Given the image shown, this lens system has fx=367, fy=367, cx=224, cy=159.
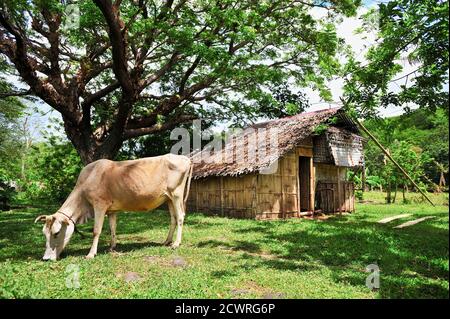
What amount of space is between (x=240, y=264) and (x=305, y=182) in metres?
11.3

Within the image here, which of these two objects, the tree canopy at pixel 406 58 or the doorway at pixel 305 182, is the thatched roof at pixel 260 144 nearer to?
the doorway at pixel 305 182

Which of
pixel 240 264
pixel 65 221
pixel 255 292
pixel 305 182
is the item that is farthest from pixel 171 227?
pixel 305 182

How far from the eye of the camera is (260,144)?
1636cm

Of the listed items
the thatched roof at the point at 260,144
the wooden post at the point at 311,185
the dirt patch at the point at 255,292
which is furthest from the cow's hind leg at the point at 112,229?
the wooden post at the point at 311,185

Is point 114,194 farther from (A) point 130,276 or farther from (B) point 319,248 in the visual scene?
(B) point 319,248

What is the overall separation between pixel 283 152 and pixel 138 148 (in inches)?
444

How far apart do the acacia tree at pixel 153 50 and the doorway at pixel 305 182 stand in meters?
3.79

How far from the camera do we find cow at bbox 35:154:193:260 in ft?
23.8

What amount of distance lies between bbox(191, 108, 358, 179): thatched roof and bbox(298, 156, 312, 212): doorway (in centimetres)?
180

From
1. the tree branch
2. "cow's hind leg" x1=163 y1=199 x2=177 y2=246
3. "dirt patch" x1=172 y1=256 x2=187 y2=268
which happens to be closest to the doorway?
the tree branch

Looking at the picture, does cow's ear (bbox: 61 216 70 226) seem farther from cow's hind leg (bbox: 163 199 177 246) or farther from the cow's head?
cow's hind leg (bbox: 163 199 177 246)

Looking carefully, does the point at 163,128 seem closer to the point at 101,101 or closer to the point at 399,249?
the point at 101,101

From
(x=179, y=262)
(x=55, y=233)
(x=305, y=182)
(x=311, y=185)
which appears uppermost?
(x=305, y=182)
